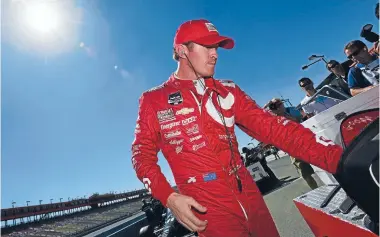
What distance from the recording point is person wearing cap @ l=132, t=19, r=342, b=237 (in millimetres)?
1597

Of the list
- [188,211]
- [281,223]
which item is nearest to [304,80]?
[281,223]

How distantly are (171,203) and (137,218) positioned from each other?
237 inches

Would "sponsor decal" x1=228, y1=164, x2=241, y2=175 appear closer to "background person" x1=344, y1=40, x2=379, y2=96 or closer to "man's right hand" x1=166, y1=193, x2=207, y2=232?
"man's right hand" x1=166, y1=193, x2=207, y2=232

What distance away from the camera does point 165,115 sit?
5.94ft

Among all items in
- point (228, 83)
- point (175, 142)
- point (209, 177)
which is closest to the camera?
point (209, 177)

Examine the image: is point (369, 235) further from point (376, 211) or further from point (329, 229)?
point (329, 229)

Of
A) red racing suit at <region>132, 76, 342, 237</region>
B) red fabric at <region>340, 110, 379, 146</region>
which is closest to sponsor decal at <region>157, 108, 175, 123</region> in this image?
red racing suit at <region>132, 76, 342, 237</region>

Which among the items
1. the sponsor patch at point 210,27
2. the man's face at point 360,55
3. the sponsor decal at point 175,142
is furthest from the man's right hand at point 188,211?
the man's face at point 360,55

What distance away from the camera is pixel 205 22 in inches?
72.8

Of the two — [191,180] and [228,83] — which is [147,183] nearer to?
[191,180]

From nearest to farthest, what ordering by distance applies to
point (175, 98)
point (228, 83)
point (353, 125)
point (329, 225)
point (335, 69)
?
1. point (353, 125)
2. point (329, 225)
3. point (175, 98)
4. point (228, 83)
5. point (335, 69)

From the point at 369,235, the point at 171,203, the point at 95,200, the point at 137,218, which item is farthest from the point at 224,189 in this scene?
the point at 95,200

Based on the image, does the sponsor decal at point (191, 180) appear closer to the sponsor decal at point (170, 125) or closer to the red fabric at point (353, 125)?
the sponsor decal at point (170, 125)

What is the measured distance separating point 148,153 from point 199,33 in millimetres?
863
